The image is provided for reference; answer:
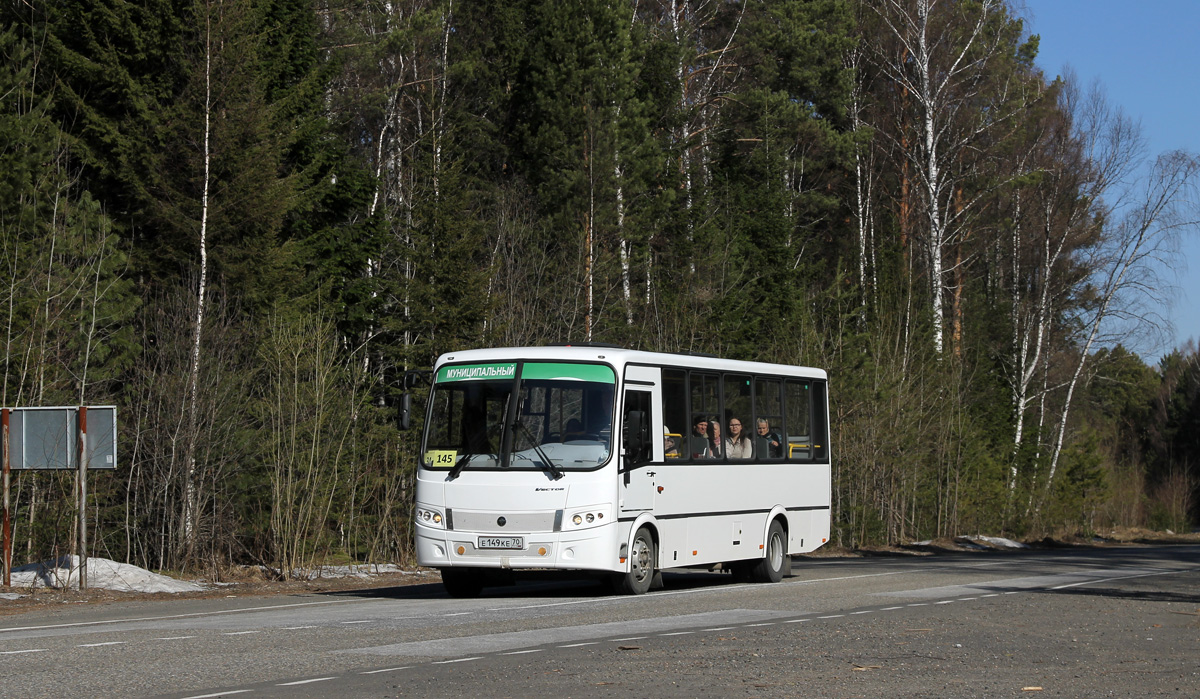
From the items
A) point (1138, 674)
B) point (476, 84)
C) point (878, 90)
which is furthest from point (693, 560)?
point (878, 90)

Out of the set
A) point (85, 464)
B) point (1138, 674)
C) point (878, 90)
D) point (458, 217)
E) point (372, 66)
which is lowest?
point (1138, 674)

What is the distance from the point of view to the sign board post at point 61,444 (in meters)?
18.5

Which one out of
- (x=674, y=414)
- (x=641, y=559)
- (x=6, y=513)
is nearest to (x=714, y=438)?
(x=674, y=414)

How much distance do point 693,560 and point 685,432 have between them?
Answer: 167 centimetres

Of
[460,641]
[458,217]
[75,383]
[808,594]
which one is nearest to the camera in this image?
[460,641]

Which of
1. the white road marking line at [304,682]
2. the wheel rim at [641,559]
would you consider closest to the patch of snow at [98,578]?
the wheel rim at [641,559]

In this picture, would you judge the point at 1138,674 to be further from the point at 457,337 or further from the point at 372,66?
the point at 372,66

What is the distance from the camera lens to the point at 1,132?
26984 millimetres

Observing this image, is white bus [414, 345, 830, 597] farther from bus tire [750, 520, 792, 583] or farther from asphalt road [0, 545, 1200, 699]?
bus tire [750, 520, 792, 583]

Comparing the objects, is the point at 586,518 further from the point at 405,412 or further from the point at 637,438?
the point at 405,412

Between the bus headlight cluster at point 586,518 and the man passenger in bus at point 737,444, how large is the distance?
338 cm

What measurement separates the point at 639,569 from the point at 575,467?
5.46ft

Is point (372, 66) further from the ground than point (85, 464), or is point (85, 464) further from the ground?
point (372, 66)

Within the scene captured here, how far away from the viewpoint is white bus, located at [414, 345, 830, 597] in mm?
16734
